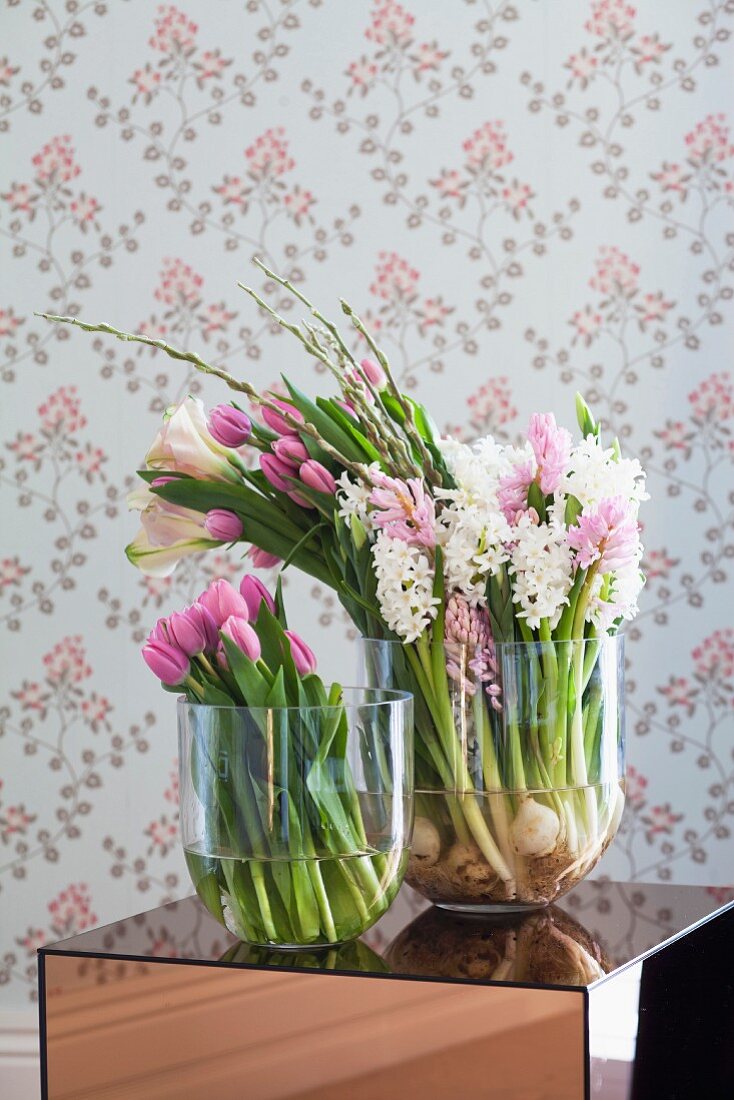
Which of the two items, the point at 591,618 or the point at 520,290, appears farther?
the point at 520,290

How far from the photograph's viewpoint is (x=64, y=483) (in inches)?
92.0

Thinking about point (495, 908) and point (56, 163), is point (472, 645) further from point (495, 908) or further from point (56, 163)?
point (56, 163)

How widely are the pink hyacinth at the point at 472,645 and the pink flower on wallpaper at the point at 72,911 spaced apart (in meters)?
1.65

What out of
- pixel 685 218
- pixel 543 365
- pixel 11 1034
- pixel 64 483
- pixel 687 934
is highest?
pixel 685 218

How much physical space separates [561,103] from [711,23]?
264mm

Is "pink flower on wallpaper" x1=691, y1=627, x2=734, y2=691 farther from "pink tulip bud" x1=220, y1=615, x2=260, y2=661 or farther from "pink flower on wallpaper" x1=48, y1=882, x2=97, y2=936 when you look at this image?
"pink tulip bud" x1=220, y1=615, x2=260, y2=661

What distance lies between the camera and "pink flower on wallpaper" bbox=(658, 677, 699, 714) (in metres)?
2.10

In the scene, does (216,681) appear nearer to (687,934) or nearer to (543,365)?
(687,934)

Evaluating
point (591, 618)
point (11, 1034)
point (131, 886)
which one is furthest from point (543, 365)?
point (11, 1034)

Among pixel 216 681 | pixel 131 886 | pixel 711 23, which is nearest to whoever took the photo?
pixel 216 681

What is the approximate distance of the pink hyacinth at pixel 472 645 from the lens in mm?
862

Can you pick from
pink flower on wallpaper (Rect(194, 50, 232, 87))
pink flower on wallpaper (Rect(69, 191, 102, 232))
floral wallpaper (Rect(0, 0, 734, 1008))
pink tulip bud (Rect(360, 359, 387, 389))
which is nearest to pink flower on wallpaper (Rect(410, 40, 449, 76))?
floral wallpaper (Rect(0, 0, 734, 1008))

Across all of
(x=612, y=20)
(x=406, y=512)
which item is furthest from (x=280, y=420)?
(x=612, y=20)

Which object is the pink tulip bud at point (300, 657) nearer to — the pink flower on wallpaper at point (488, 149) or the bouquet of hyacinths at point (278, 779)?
the bouquet of hyacinths at point (278, 779)
